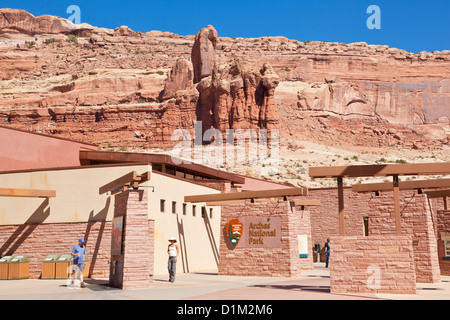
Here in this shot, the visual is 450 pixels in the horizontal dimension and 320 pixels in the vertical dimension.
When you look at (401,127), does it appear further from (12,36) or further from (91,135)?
(12,36)

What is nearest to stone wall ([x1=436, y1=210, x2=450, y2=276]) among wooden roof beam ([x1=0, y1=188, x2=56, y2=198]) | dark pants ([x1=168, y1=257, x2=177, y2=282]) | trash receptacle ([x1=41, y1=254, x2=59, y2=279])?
dark pants ([x1=168, y1=257, x2=177, y2=282])

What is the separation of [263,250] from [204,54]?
103329 millimetres

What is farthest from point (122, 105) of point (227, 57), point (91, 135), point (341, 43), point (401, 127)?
point (341, 43)

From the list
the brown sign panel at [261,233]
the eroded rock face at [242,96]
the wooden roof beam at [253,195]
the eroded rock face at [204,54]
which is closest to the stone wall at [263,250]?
the brown sign panel at [261,233]

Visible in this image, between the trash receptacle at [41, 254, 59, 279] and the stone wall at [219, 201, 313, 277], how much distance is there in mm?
6880

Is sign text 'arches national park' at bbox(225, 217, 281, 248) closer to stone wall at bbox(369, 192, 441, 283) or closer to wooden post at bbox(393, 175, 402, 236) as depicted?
stone wall at bbox(369, 192, 441, 283)

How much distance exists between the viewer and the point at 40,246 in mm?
23203

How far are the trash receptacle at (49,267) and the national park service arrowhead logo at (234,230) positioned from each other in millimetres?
7146

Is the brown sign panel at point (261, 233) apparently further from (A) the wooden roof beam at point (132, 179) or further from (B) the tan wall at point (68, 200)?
(A) the wooden roof beam at point (132, 179)

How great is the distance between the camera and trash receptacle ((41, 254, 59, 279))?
21578 mm

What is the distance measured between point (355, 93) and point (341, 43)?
38.3 metres

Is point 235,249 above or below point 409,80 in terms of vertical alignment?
below

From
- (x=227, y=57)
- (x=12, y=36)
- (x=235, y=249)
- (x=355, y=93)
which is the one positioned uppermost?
(x=12, y=36)

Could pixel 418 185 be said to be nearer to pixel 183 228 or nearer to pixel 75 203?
pixel 183 228
